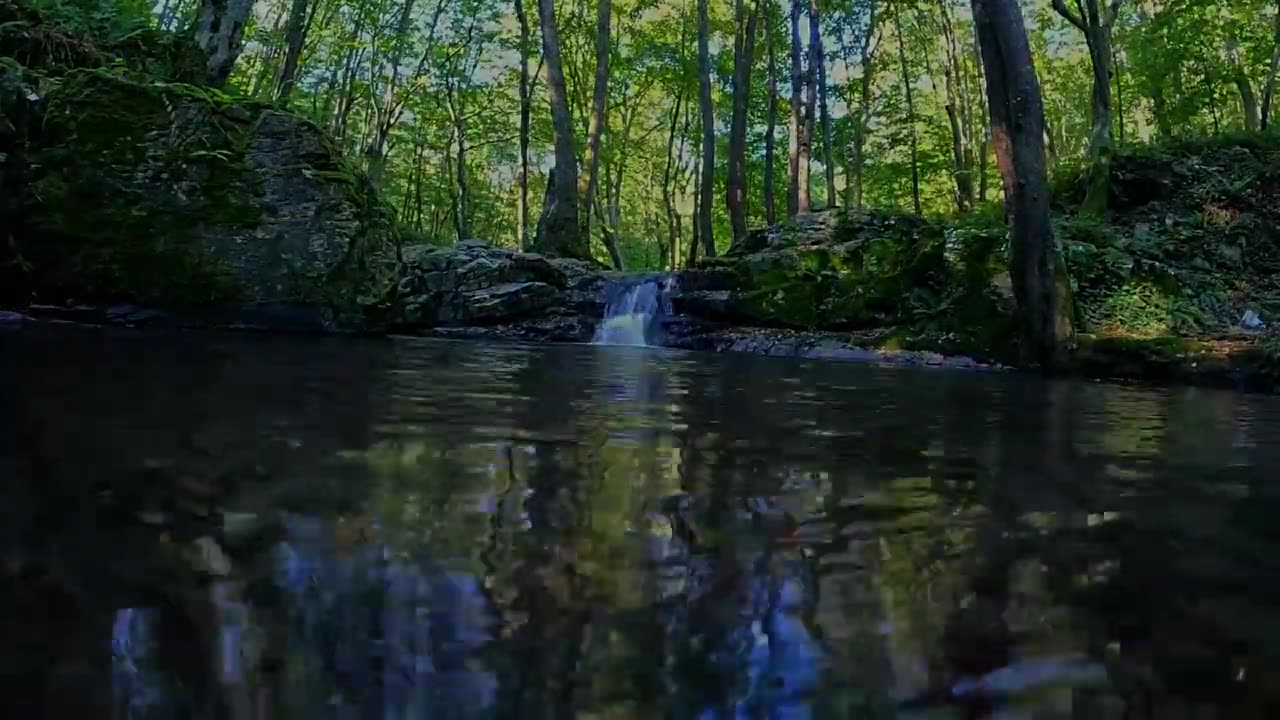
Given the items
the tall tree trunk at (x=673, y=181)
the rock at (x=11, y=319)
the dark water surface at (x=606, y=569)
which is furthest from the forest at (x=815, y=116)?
the dark water surface at (x=606, y=569)

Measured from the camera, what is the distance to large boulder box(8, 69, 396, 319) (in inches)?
376

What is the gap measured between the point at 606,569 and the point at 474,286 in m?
12.6

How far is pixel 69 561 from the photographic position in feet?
5.52

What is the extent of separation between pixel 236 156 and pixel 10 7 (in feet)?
12.6

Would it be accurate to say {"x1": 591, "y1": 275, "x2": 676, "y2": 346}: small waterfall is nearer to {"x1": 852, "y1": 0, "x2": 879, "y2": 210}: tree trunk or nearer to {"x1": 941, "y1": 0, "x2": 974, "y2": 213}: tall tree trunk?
{"x1": 941, "y1": 0, "x2": 974, "y2": 213}: tall tree trunk

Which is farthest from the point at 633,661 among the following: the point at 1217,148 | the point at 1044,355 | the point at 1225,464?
the point at 1217,148

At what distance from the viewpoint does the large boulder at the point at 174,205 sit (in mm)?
9562

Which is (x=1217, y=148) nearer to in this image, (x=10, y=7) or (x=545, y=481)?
(x=545, y=481)

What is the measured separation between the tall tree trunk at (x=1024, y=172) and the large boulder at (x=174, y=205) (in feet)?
24.8

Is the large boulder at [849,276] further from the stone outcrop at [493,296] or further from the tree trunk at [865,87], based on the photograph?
the tree trunk at [865,87]

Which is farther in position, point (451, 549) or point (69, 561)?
point (451, 549)

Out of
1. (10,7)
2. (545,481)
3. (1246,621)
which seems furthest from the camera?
(10,7)

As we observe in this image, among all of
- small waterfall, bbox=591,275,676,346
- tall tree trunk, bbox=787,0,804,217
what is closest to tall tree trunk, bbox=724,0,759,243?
tall tree trunk, bbox=787,0,804,217

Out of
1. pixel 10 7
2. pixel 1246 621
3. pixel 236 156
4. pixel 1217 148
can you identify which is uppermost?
pixel 10 7
